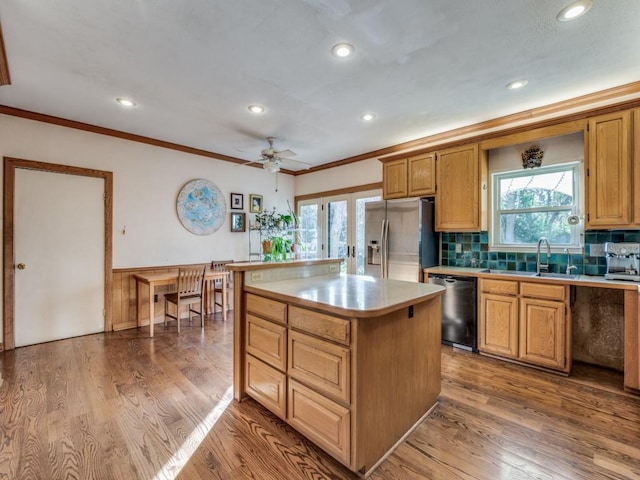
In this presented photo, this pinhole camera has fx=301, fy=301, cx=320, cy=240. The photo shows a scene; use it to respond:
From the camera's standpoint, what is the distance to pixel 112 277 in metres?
4.00

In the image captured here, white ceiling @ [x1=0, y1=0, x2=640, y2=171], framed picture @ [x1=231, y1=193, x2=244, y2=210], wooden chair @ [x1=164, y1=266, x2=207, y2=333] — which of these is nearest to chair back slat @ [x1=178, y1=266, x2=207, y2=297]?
wooden chair @ [x1=164, y1=266, x2=207, y2=333]

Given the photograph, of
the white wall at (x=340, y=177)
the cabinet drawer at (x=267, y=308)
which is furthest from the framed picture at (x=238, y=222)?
the cabinet drawer at (x=267, y=308)

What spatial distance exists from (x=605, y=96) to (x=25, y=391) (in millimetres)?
5719

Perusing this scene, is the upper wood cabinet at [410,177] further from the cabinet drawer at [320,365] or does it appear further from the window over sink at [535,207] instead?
the cabinet drawer at [320,365]

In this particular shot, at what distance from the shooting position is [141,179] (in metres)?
4.24

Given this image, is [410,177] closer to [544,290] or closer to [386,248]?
[386,248]

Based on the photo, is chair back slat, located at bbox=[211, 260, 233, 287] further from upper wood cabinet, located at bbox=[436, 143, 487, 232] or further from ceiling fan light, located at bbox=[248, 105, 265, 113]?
upper wood cabinet, located at bbox=[436, 143, 487, 232]

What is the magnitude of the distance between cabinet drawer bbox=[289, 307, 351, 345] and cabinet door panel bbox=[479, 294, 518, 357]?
2.26 m

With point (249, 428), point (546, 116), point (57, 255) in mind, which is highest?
point (546, 116)

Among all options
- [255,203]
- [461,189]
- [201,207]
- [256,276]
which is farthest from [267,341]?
[255,203]

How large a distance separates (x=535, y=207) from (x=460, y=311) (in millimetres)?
1450

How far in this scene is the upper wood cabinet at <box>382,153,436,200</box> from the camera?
3818 mm

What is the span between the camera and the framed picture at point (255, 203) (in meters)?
5.46

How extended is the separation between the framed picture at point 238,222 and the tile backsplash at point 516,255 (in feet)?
10.8
